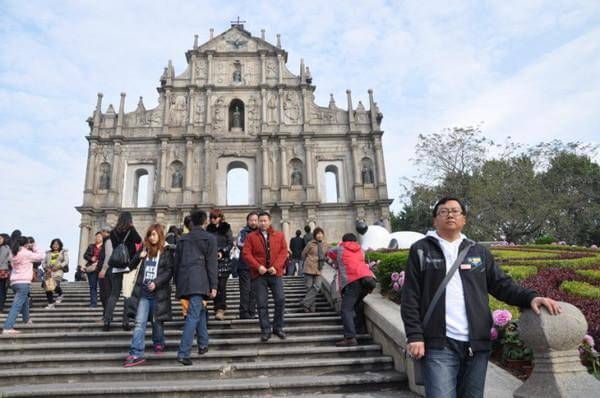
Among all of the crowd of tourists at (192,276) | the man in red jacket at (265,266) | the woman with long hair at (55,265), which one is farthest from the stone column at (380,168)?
the man in red jacket at (265,266)

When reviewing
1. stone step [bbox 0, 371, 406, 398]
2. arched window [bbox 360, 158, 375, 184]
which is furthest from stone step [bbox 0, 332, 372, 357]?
arched window [bbox 360, 158, 375, 184]

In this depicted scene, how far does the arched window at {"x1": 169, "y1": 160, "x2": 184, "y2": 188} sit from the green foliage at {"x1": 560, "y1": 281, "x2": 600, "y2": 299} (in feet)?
72.3

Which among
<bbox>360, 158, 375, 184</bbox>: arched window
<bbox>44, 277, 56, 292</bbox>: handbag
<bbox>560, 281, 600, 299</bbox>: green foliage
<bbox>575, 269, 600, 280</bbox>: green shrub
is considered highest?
<bbox>360, 158, 375, 184</bbox>: arched window

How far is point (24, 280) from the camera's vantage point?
24.2 ft

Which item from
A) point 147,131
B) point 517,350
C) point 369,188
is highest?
point 147,131

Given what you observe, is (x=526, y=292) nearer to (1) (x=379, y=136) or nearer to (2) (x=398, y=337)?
(2) (x=398, y=337)

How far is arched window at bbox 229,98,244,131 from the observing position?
2741cm

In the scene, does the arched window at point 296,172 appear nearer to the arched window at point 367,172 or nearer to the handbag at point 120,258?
the arched window at point 367,172

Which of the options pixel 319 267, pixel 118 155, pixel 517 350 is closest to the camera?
pixel 517 350

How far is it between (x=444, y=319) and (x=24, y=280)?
23.9ft

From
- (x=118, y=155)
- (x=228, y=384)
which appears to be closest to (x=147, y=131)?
(x=118, y=155)

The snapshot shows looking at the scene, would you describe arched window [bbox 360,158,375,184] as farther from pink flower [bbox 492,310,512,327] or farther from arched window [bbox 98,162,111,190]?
pink flower [bbox 492,310,512,327]

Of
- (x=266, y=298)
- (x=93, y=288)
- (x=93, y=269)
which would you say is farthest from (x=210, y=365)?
(x=93, y=288)

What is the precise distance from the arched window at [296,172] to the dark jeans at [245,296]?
733 inches
